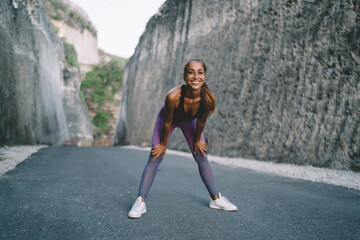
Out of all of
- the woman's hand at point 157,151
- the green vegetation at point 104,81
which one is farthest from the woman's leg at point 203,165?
the green vegetation at point 104,81

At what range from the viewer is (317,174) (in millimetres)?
4371

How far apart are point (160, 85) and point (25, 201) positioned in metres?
12.6

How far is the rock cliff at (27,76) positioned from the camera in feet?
27.9

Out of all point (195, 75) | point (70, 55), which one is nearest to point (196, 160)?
point (195, 75)

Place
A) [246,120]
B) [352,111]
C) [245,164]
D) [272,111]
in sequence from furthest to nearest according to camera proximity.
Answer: [246,120], [272,111], [245,164], [352,111]

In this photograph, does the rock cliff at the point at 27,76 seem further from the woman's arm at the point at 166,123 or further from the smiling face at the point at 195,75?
the smiling face at the point at 195,75

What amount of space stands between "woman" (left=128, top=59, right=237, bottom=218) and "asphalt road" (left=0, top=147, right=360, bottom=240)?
0.16 meters

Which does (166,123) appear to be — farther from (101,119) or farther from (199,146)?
(101,119)

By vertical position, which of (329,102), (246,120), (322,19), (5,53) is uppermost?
(322,19)

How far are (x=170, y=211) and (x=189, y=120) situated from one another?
867 mm

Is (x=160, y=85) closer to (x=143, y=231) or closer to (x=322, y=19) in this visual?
(x=322, y=19)

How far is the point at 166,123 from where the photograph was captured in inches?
88.6

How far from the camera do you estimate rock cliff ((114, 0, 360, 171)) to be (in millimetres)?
4945

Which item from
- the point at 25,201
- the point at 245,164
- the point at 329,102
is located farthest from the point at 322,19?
the point at 25,201
